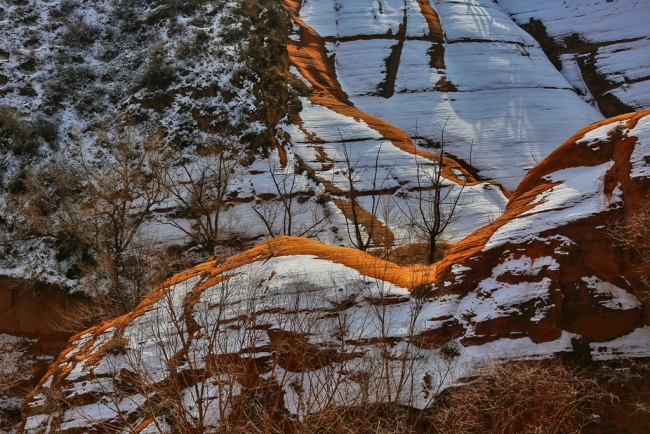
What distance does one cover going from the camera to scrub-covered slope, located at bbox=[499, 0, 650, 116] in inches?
1401

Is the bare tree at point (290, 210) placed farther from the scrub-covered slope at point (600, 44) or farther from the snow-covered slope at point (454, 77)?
the scrub-covered slope at point (600, 44)

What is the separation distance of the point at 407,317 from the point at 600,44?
120 ft

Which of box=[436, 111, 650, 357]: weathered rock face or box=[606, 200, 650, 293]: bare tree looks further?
box=[436, 111, 650, 357]: weathered rock face

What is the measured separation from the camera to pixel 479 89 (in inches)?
1430

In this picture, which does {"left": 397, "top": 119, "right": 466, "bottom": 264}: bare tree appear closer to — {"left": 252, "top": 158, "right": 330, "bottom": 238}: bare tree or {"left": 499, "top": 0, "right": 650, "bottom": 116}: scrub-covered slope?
{"left": 252, "top": 158, "right": 330, "bottom": 238}: bare tree

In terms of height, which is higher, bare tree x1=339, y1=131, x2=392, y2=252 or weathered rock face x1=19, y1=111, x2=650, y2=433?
weathered rock face x1=19, y1=111, x2=650, y2=433

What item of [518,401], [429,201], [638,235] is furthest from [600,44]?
[518,401]

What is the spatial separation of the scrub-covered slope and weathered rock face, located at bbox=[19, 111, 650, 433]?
2622 centimetres

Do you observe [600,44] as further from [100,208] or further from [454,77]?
[100,208]

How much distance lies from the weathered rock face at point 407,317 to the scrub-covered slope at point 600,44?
1032 inches

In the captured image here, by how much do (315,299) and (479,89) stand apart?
28407 millimetres

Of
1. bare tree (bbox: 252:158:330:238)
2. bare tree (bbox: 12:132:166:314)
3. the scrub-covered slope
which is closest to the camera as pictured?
bare tree (bbox: 12:132:166:314)

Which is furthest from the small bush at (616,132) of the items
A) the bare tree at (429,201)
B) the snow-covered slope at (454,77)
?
the snow-covered slope at (454,77)

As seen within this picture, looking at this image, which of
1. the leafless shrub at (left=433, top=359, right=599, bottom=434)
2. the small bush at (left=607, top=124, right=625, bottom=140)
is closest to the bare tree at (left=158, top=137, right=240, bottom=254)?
the leafless shrub at (left=433, top=359, right=599, bottom=434)
